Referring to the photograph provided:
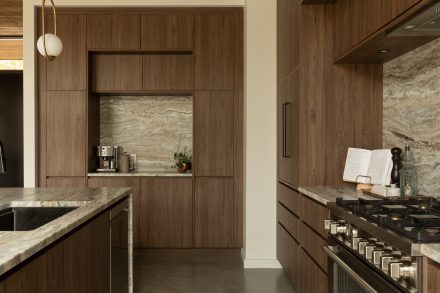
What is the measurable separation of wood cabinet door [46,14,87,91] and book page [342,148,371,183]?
3.12 m

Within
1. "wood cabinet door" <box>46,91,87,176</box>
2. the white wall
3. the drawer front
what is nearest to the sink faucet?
"wood cabinet door" <box>46,91,87,176</box>

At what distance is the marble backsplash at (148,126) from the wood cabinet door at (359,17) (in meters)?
2.79

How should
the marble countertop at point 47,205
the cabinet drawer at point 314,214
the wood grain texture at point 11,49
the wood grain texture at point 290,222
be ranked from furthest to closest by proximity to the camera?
the wood grain texture at point 11,49 < the wood grain texture at point 290,222 < the cabinet drawer at point 314,214 < the marble countertop at point 47,205

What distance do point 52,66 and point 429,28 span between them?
13.3 feet

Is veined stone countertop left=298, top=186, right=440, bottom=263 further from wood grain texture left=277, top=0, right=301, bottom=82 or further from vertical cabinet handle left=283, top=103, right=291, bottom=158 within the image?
wood grain texture left=277, top=0, right=301, bottom=82

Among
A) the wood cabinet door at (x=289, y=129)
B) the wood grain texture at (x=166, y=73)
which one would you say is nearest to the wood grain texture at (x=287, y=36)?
the wood cabinet door at (x=289, y=129)

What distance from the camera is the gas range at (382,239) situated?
1.42m

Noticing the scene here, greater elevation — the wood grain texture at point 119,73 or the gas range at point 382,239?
the wood grain texture at point 119,73

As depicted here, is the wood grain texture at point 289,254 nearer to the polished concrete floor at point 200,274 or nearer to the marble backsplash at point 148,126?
the polished concrete floor at point 200,274

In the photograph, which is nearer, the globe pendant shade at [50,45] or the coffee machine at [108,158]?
the globe pendant shade at [50,45]

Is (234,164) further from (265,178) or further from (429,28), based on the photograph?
(429,28)

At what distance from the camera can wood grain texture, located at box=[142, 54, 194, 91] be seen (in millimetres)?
5230

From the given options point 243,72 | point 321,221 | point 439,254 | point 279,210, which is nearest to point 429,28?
point 321,221

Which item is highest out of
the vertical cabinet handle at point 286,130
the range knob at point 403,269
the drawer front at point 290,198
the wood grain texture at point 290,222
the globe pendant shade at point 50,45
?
the globe pendant shade at point 50,45
